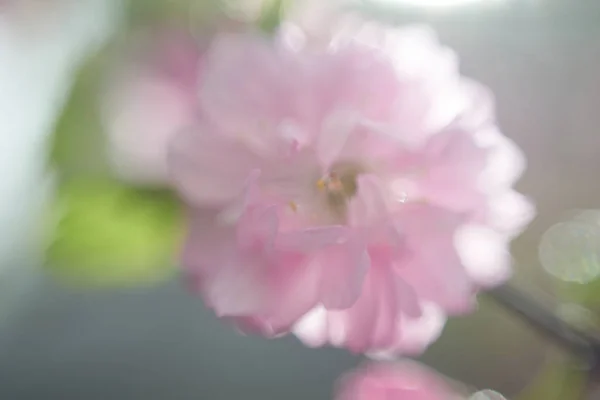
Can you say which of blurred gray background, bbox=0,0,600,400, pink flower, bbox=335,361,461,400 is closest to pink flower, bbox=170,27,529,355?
pink flower, bbox=335,361,461,400

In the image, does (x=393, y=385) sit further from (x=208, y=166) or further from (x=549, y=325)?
(x=208, y=166)

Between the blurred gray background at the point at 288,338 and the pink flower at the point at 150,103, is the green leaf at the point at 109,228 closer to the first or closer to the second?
the pink flower at the point at 150,103

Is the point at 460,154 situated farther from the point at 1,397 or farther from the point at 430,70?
the point at 1,397

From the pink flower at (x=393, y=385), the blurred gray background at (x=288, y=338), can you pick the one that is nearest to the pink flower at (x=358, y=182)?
the pink flower at (x=393, y=385)

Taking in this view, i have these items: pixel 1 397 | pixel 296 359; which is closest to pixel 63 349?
pixel 1 397

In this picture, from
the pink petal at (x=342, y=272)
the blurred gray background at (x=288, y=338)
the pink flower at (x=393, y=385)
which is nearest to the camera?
the pink petal at (x=342, y=272)

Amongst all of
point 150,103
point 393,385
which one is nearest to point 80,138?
point 150,103
